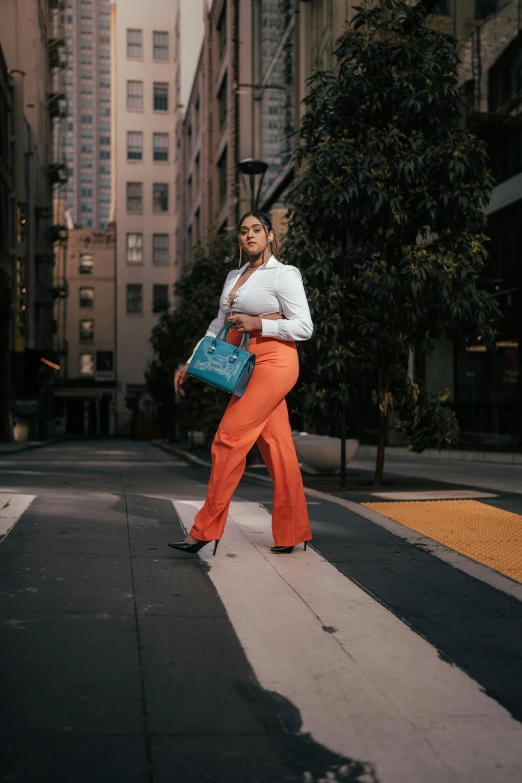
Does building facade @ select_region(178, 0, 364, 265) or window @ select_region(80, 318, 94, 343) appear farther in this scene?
window @ select_region(80, 318, 94, 343)

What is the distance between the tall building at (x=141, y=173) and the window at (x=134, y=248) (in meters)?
0.08

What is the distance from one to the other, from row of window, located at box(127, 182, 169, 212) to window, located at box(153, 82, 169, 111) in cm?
646

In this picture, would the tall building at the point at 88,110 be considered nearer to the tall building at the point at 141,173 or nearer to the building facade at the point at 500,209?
the tall building at the point at 141,173

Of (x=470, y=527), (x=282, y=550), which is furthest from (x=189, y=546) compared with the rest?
(x=470, y=527)

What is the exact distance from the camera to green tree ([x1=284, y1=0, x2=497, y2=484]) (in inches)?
391

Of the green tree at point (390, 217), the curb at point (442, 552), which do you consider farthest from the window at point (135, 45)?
the curb at point (442, 552)

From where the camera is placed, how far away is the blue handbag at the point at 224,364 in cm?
483

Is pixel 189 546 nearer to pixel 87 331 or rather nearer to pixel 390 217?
pixel 390 217

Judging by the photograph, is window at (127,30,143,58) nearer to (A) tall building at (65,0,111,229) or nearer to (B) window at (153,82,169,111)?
(B) window at (153,82,169,111)

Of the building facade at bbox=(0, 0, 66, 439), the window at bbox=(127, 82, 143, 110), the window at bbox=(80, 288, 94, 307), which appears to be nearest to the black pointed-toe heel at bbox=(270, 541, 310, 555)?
the building facade at bbox=(0, 0, 66, 439)

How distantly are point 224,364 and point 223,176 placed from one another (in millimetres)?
42700

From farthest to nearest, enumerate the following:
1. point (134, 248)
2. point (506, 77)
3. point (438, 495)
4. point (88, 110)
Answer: point (88, 110), point (134, 248), point (506, 77), point (438, 495)

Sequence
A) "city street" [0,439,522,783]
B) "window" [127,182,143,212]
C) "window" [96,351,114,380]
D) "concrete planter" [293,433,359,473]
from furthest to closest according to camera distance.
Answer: "window" [127,182,143,212], "window" [96,351,114,380], "concrete planter" [293,433,359,473], "city street" [0,439,522,783]

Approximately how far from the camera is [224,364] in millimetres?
4859
